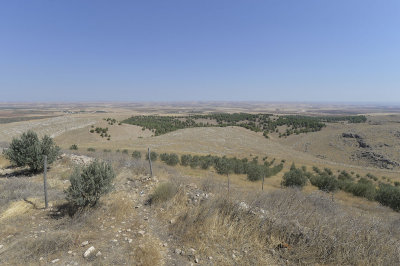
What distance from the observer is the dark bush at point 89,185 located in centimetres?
616

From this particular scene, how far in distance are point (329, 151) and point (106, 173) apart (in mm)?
46960

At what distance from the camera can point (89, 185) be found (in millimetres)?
6316

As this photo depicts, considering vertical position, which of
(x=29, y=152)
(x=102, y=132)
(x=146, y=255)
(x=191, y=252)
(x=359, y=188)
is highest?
(x=29, y=152)

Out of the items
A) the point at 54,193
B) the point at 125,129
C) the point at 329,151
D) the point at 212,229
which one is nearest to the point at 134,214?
the point at 212,229

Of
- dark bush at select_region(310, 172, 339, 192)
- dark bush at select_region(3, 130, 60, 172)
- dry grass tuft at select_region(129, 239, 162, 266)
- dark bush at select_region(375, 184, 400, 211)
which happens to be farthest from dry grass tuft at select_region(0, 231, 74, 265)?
dark bush at select_region(375, 184, 400, 211)

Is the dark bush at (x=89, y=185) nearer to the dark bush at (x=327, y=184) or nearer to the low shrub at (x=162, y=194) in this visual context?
the low shrub at (x=162, y=194)

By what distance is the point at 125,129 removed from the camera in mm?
45625

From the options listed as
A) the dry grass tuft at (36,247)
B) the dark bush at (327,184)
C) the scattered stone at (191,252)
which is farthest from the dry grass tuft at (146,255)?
the dark bush at (327,184)

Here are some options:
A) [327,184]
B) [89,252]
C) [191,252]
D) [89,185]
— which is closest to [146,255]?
[191,252]

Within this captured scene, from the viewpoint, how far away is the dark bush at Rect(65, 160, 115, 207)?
6.16m

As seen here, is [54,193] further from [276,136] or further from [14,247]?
[276,136]

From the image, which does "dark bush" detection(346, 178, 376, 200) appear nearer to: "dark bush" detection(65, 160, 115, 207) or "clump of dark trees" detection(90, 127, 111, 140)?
"dark bush" detection(65, 160, 115, 207)

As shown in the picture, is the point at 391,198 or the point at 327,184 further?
the point at 327,184

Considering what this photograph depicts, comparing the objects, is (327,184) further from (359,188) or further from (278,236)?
(278,236)
